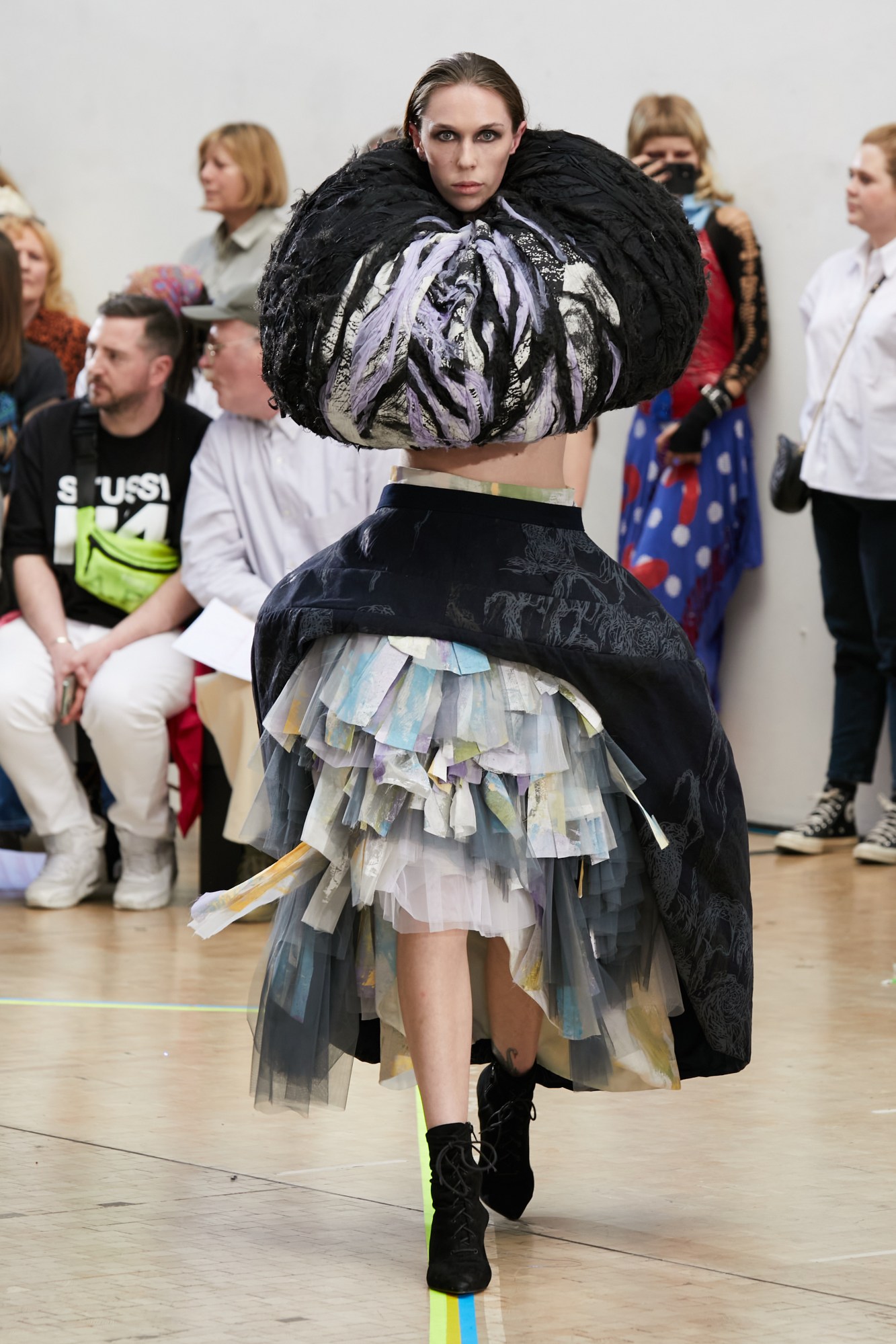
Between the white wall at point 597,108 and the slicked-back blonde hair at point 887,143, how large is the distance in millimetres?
434

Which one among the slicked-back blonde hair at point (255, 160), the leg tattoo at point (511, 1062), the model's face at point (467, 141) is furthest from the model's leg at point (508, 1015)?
the slicked-back blonde hair at point (255, 160)

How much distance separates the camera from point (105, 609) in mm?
4820

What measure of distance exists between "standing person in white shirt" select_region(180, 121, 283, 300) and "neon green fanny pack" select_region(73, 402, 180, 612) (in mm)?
1272

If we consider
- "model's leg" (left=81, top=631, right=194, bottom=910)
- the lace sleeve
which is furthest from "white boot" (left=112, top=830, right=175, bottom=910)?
the lace sleeve

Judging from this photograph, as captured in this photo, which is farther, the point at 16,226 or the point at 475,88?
the point at 16,226

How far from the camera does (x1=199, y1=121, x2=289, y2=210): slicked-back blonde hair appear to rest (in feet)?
19.4

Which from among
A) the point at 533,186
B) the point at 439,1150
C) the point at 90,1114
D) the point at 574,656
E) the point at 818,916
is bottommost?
the point at 818,916

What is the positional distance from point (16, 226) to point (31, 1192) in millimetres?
4254

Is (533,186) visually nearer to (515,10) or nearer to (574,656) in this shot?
(574,656)

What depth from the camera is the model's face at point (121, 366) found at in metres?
4.77

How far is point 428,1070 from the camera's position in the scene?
2.21 metres

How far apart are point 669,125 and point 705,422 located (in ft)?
2.75

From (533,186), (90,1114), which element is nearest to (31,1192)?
(90,1114)

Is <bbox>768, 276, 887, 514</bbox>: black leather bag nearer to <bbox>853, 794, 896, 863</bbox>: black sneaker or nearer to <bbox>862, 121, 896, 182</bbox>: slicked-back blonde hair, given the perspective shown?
<bbox>862, 121, 896, 182</bbox>: slicked-back blonde hair
